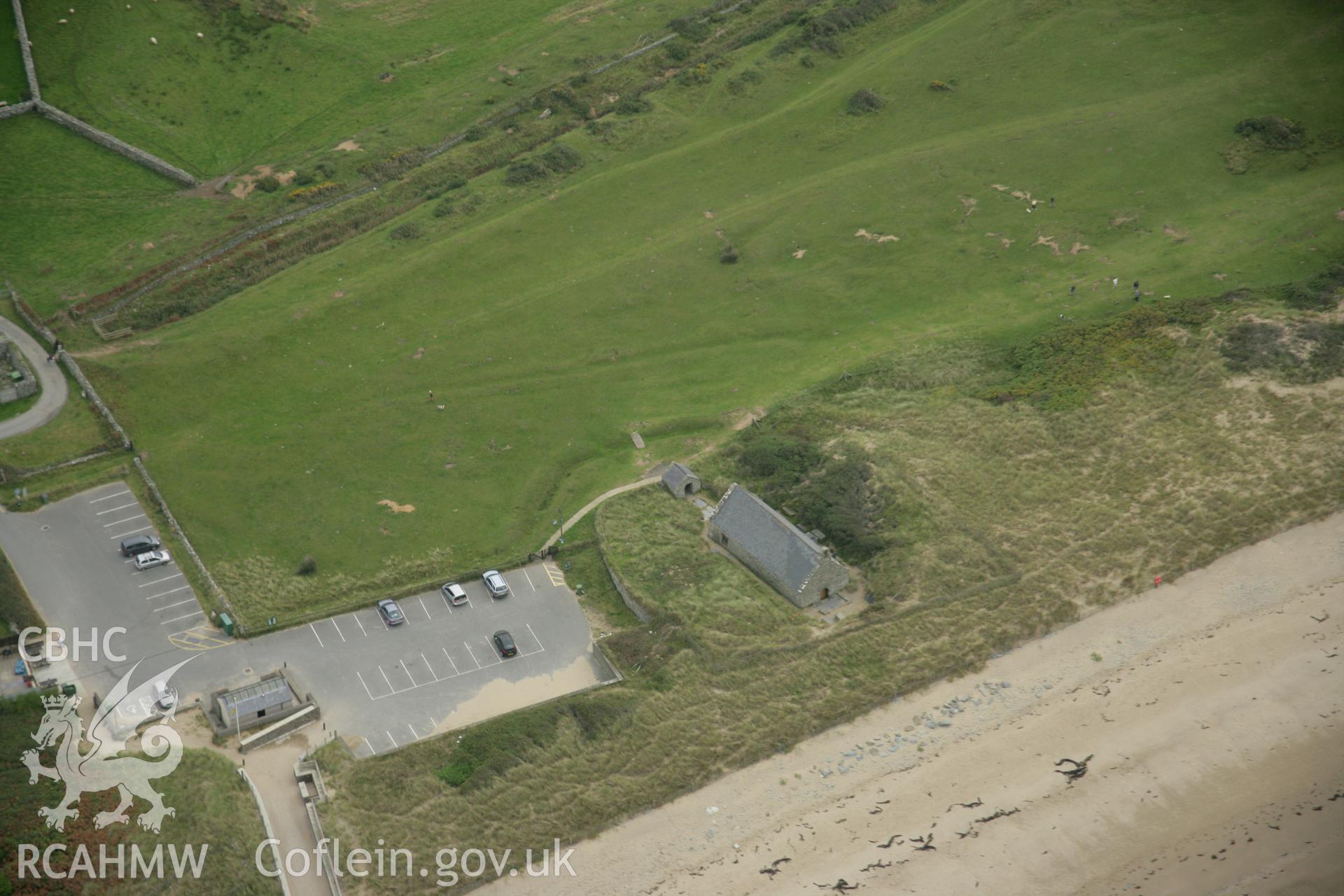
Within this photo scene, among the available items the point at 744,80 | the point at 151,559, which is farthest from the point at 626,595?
the point at 744,80

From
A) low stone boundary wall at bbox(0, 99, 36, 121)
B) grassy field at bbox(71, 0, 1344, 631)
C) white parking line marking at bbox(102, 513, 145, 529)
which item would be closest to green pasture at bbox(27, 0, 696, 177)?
low stone boundary wall at bbox(0, 99, 36, 121)

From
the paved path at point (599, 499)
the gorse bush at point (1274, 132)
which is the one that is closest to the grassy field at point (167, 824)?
the paved path at point (599, 499)

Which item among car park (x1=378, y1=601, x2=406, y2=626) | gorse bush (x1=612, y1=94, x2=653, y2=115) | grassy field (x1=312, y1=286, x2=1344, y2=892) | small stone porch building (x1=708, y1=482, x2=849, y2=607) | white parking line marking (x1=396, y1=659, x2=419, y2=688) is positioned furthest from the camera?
gorse bush (x1=612, y1=94, x2=653, y2=115)

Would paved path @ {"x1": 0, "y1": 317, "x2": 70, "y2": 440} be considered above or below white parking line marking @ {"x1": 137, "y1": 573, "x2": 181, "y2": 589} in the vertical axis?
above

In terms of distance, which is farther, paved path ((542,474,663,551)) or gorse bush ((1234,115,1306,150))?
gorse bush ((1234,115,1306,150))

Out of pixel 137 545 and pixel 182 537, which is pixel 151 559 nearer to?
pixel 137 545

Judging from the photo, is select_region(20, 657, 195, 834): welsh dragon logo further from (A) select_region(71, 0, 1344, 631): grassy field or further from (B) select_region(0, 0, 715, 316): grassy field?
(B) select_region(0, 0, 715, 316): grassy field

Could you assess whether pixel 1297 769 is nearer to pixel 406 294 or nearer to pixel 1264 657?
pixel 1264 657

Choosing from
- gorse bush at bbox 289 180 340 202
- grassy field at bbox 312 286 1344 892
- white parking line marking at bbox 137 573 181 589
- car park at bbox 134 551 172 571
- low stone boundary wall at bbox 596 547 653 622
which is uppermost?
gorse bush at bbox 289 180 340 202

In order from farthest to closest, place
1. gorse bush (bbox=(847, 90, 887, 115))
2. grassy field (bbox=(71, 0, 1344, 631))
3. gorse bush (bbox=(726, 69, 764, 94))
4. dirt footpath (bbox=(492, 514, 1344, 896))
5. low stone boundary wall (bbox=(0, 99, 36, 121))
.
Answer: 1. gorse bush (bbox=(726, 69, 764, 94))
2. gorse bush (bbox=(847, 90, 887, 115))
3. low stone boundary wall (bbox=(0, 99, 36, 121))
4. grassy field (bbox=(71, 0, 1344, 631))
5. dirt footpath (bbox=(492, 514, 1344, 896))
